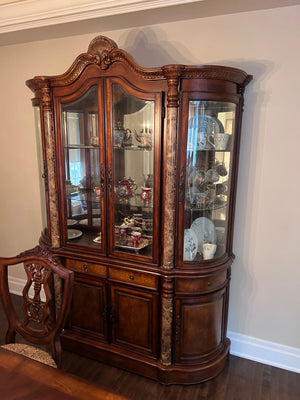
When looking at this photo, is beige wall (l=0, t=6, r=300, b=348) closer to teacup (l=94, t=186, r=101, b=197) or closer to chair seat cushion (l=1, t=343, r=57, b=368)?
teacup (l=94, t=186, r=101, b=197)

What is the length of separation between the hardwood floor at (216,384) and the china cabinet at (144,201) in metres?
0.07

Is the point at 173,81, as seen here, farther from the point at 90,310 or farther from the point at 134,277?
the point at 90,310

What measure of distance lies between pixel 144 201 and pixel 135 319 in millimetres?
854

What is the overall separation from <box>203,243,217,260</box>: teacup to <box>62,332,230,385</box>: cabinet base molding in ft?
2.57

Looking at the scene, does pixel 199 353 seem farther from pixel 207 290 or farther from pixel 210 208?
pixel 210 208

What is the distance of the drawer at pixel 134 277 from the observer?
6.61ft

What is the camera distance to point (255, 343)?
2355mm

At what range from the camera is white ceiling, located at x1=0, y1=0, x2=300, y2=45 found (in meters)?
1.87

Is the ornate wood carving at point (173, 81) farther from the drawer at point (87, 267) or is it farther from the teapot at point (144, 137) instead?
the drawer at point (87, 267)

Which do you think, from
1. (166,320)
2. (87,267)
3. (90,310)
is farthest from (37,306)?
(166,320)

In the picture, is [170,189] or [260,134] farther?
[260,134]

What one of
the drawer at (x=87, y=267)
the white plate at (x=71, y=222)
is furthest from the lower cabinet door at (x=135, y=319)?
the white plate at (x=71, y=222)

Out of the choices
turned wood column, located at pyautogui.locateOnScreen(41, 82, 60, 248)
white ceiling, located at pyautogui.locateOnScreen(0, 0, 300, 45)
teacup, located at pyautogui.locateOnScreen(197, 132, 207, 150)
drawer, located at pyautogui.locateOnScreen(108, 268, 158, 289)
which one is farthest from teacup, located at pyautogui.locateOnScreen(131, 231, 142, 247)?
white ceiling, located at pyautogui.locateOnScreen(0, 0, 300, 45)

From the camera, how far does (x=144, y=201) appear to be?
2.05 metres
